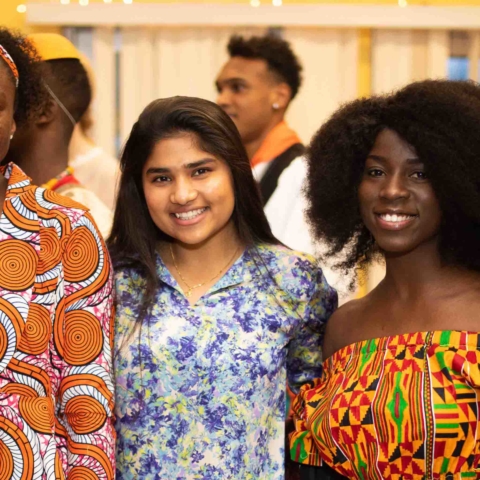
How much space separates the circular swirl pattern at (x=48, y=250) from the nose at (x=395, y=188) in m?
0.78

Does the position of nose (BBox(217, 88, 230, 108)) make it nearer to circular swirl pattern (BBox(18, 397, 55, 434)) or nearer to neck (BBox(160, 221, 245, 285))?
neck (BBox(160, 221, 245, 285))

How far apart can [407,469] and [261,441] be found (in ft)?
1.30

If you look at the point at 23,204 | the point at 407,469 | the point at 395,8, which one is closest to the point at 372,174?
the point at 407,469

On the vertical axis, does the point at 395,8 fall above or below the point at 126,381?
above

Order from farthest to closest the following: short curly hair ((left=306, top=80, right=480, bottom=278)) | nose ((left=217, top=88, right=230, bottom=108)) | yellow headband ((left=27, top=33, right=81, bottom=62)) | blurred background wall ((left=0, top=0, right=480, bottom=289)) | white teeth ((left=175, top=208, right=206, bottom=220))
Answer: blurred background wall ((left=0, top=0, right=480, bottom=289))
nose ((left=217, top=88, right=230, bottom=108))
yellow headband ((left=27, top=33, right=81, bottom=62))
white teeth ((left=175, top=208, right=206, bottom=220))
short curly hair ((left=306, top=80, right=480, bottom=278))

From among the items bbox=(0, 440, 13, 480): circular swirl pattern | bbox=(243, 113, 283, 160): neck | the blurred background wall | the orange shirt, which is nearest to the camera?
bbox=(0, 440, 13, 480): circular swirl pattern

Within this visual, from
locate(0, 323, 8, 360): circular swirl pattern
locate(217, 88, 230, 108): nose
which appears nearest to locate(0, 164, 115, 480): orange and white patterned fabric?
locate(0, 323, 8, 360): circular swirl pattern

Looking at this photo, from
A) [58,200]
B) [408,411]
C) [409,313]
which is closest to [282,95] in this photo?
[409,313]

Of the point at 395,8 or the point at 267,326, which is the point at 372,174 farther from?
the point at 395,8

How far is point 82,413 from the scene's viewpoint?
6.41ft

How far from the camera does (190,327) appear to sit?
2238 millimetres

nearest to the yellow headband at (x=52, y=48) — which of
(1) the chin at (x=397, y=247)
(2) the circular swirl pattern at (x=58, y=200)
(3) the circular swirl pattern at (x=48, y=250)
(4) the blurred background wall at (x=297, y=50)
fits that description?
(2) the circular swirl pattern at (x=58, y=200)

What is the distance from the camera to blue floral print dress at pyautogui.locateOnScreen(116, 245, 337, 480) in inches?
86.2

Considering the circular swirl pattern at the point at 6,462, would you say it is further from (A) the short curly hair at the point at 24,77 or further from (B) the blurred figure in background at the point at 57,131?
(B) the blurred figure in background at the point at 57,131
